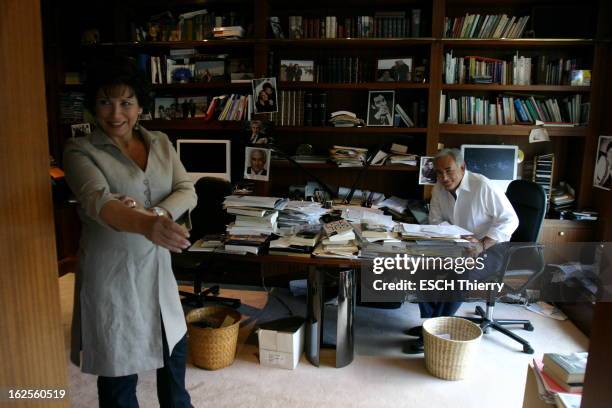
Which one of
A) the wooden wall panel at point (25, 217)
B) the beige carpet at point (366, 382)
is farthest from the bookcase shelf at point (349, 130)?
the wooden wall panel at point (25, 217)

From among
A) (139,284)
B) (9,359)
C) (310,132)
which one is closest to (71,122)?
(310,132)

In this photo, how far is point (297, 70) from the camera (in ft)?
11.8

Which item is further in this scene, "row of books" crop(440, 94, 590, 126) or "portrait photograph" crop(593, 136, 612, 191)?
"row of books" crop(440, 94, 590, 126)

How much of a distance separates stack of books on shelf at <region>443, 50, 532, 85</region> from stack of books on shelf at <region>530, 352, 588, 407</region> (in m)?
2.44

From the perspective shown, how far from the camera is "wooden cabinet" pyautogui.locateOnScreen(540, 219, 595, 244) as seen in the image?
327cm

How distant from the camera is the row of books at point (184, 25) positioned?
365cm

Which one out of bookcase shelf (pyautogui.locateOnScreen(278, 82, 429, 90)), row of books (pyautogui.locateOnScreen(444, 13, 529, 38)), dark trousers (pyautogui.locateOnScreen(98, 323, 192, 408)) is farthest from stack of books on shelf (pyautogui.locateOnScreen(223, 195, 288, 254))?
row of books (pyautogui.locateOnScreen(444, 13, 529, 38))

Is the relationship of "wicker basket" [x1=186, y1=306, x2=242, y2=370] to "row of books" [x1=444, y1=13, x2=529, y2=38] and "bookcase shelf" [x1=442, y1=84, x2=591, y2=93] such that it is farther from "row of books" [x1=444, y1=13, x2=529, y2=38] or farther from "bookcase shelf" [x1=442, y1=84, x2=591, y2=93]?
"row of books" [x1=444, y1=13, x2=529, y2=38]

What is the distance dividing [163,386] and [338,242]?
110 cm

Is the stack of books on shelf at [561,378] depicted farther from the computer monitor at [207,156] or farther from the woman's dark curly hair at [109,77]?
the computer monitor at [207,156]

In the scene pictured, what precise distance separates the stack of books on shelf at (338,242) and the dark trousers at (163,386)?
36.0 inches

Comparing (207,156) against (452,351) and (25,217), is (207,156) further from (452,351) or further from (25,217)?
(25,217)

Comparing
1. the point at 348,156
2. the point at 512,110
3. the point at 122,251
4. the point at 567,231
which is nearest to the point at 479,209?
the point at 567,231

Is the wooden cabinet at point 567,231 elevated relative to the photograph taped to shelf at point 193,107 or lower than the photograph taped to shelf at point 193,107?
lower
